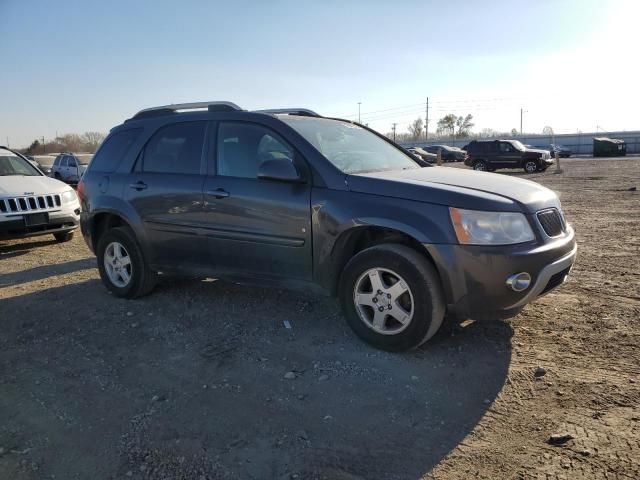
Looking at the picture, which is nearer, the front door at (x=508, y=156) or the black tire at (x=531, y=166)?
the black tire at (x=531, y=166)

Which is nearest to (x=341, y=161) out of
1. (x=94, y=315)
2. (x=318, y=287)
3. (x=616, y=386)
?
(x=318, y=287)

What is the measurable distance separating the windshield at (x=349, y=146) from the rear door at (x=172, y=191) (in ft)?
3.23

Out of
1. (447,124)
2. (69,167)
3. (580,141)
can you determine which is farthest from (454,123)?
(69,167)

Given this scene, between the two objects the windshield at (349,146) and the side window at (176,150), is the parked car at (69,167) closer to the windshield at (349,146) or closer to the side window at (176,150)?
the side window at (176,150)

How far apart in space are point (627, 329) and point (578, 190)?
1264 centimetres

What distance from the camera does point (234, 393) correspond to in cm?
328

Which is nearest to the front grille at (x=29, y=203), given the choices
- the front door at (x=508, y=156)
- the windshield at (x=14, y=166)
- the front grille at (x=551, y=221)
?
the windshield at (x=14, y=166)

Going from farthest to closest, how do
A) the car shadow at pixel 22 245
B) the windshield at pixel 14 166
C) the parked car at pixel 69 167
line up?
1. the parked car at pixel 69 167
2. the windshield at pixel 14 166
3. the car shadow at pixel 22 245

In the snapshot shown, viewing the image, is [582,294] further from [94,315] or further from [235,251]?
[94,315]

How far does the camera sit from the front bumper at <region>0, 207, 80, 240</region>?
7.68 meters

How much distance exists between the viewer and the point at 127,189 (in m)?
5.15

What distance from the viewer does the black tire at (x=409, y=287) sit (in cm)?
349

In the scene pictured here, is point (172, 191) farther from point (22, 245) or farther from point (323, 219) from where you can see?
point (22, 245)

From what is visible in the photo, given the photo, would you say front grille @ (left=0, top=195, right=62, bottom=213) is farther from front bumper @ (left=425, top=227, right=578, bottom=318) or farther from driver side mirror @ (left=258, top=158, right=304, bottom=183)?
front bumper @ (left=425, top=227, right=578, bottom=318)
